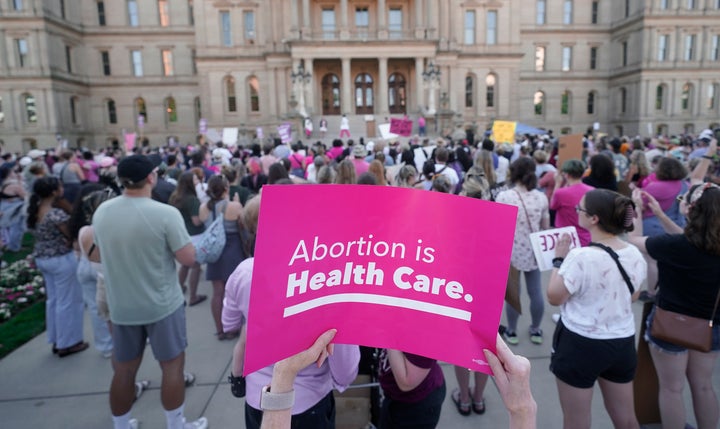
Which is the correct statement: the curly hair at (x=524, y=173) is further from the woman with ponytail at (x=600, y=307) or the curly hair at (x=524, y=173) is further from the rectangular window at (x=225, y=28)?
the rectangular window at (x=225, y=28)

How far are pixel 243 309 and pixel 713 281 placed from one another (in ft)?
10.3

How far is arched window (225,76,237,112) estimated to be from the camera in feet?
131

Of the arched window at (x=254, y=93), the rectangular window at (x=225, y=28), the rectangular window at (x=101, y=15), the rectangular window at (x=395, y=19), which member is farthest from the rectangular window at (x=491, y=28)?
the rectangular window at (x=101, y=15)

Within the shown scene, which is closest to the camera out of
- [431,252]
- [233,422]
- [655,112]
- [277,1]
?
[431,252]

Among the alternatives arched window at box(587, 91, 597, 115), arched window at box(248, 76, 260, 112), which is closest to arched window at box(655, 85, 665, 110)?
arched window at box(587, 91, 597, 115)

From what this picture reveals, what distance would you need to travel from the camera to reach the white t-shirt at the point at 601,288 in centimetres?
282

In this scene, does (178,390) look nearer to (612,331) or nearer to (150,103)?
(612,331)

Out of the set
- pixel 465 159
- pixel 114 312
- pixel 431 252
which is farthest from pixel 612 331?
pixel 465 159

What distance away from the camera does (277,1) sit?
3781 cm

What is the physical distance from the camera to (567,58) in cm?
4756

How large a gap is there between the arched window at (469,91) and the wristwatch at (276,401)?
43.1 m

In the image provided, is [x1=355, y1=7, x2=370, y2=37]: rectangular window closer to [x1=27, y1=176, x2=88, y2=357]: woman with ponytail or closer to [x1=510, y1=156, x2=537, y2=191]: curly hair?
[x1=510, y1=156, x2=537, y2=191]: curly hair

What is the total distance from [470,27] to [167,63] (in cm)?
3114

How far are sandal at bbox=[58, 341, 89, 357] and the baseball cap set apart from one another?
11.5 feet
